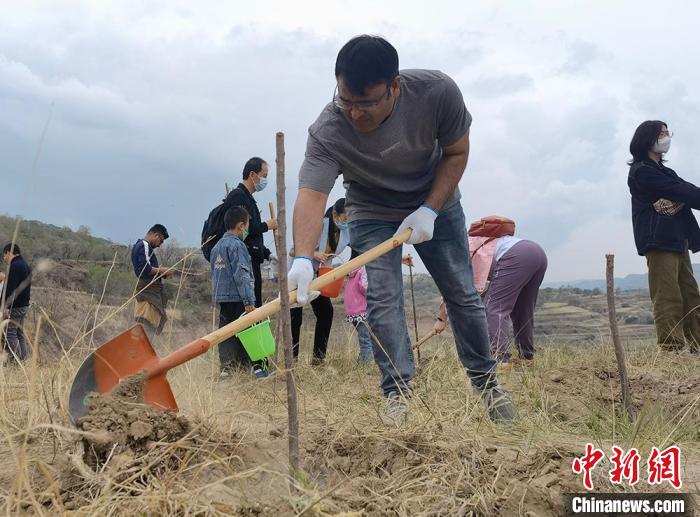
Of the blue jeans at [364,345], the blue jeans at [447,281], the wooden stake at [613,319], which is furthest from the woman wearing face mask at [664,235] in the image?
the blue jeans at [447,281]

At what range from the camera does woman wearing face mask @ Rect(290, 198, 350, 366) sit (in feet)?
17.1

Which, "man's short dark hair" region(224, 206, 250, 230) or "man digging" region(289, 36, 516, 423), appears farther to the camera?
"man's short dark hair" region(224, 206, 250, 230)

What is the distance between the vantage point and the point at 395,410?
2.45 m

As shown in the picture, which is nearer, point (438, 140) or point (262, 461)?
point (262, 461)

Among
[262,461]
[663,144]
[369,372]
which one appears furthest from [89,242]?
[262,461]

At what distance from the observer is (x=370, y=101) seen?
2.43 meters

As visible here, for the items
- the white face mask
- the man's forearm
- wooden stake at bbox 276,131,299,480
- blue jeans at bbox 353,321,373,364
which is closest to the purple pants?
blue jeans at bbox 353,321,373,364

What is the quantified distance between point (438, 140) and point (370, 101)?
529 millimetres

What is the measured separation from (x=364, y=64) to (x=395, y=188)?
0.63 metres

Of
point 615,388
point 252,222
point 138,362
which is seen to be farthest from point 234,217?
point 615,388

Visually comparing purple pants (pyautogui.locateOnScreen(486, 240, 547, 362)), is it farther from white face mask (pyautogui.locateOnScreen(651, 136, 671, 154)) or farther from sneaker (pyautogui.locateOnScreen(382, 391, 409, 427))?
sneaker (pyautogui.locateOnScreen(382, 391, 409, 427))

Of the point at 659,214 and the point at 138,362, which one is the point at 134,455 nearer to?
the point at 138,362

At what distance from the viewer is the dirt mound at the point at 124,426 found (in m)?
1.89

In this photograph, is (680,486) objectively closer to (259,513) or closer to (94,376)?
(259,513)
